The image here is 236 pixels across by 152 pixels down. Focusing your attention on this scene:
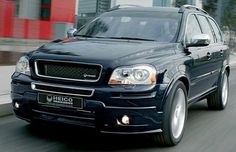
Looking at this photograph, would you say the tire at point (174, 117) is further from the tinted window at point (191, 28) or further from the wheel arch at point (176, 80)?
the tinted window at point (191, 28)

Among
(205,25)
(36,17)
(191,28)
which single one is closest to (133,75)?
(191,28)

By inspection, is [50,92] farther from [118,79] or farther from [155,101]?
[155,101]

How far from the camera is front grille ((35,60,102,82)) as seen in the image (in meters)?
5.36

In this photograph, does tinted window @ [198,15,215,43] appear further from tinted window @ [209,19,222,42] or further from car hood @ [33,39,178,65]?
car hood @ [33,39,178,65]

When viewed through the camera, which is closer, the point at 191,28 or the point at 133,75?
the point at 133,75

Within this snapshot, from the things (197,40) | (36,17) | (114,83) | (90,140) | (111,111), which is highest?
(36,17)

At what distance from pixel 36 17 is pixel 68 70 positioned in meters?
32.1

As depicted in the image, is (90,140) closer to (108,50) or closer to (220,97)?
(108,50)

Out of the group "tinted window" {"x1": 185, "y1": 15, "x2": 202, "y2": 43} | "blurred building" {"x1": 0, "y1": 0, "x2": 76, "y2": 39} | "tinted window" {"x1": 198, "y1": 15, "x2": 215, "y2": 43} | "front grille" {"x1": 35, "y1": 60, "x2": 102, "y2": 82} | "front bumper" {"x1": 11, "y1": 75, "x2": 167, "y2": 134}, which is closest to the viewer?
"front bumper" {"x1": 11, "y1": 75, "x2": 167, "y2": 134}

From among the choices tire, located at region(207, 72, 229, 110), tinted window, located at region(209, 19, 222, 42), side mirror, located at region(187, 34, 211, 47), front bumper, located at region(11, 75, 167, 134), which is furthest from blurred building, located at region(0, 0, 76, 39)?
front bumper, located at region(11, 75, 167, 134)

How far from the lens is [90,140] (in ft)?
19.9

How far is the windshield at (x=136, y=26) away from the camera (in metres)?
6.61

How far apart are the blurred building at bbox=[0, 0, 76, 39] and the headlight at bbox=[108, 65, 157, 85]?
66.8 feet

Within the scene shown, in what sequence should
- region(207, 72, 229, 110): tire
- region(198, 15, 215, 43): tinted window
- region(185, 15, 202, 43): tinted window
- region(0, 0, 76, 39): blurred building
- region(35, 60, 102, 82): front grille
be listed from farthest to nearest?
region(0, 0, 76, 39): blurred building
region(207, 72, 229, 110): tire
region(198, 15, 215, 43): tinted window
region(185, 15, 202, 43): tinted window
region(35, 60, 102, 82): front grille
